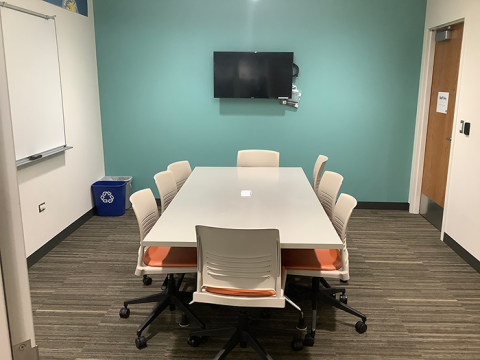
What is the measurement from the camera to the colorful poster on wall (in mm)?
4641

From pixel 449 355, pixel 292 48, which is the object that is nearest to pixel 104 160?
pixel 292 48

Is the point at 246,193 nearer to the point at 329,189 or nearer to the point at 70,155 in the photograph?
the point at 329,189

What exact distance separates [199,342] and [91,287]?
1309mm

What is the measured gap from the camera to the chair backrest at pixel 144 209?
2.97 metres

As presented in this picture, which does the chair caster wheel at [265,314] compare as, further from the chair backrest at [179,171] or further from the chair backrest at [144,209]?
the chair backrest at [179,171]

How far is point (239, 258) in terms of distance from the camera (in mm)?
2412

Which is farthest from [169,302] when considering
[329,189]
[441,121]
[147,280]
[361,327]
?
[441,121]

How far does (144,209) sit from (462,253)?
10.8 ft

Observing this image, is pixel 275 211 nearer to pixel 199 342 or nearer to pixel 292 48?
pixel 199 342

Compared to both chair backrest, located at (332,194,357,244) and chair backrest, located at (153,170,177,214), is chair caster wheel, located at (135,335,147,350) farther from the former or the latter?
chair backrest, located at (332,194,357,244)

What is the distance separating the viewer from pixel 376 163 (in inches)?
232

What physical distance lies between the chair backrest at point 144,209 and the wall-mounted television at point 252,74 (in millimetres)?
2722

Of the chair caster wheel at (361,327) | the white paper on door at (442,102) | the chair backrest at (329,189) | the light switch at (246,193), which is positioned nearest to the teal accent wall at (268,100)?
the white paper on door at (442,102)

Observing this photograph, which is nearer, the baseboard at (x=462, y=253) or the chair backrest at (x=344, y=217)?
the chair backrest at (x=344, y=217)
